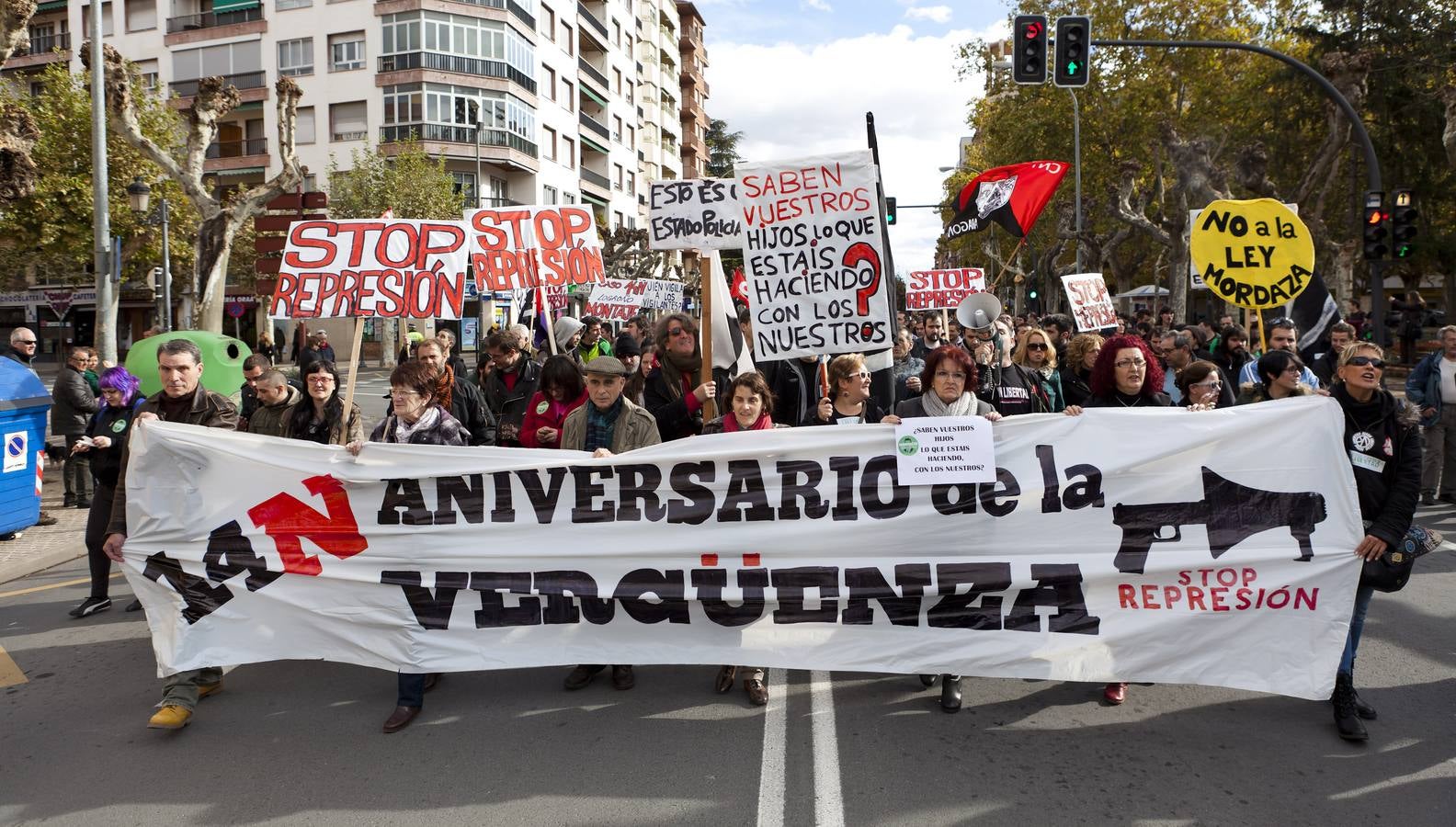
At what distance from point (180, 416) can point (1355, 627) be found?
5642 mm

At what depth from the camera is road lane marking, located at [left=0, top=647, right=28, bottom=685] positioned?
5.18 metres

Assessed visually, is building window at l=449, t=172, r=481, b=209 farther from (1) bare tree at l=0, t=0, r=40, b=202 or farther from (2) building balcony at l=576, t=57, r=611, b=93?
(1) bare tree at l=0, t=0, r=40, b=202

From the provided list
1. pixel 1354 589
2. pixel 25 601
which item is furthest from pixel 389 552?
pixel 1354 589

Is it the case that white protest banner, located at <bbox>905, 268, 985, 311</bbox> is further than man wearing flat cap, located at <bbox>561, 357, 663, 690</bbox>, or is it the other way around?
white protest banner, located at <bbox>905, 268, 985, 311</bbox>

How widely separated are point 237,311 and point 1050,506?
46.8 m

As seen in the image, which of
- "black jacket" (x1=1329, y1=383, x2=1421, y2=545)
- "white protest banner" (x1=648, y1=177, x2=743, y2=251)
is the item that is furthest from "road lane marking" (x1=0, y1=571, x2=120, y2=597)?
"black jacket" (x1=1329, y1=383, x2=1421, y2=545)

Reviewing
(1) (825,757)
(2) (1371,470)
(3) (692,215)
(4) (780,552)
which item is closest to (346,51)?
(3) (692,215)

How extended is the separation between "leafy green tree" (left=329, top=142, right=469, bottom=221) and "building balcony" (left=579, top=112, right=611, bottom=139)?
15657mm

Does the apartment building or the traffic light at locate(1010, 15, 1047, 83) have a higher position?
the apartment building

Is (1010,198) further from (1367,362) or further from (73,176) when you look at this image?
(73,176)

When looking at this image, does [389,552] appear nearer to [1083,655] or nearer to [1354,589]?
[1083,655]

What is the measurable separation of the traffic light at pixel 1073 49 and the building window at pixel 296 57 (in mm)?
38553

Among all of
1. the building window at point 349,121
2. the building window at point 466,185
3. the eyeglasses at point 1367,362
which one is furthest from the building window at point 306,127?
the eyeglasses at point 1367,362

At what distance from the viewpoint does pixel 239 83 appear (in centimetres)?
4481
